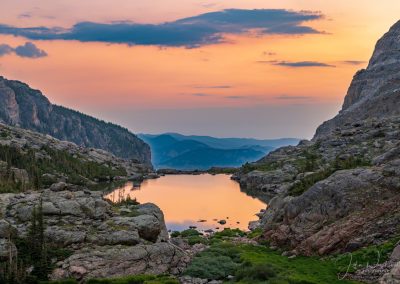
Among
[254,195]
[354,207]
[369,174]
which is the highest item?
[369,174]

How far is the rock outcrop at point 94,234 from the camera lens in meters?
44.0

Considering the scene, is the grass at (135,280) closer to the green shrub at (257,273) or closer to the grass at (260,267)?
the grass at (260,267)

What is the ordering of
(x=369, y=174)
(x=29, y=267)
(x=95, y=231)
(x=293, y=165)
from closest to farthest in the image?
(x=29, y=267) < (x=95, y=231) < (x=369, y=174) < (x=293, y=165)

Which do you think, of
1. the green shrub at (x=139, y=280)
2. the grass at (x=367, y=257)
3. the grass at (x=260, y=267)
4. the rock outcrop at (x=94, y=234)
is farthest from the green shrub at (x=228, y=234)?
the green shrub at (x=139, y=280)

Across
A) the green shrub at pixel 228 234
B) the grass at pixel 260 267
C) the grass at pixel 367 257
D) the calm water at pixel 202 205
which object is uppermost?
the grass at pixel 367 257

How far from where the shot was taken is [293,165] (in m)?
183

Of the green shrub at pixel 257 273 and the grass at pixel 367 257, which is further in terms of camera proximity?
the green shrub at pixel 257 273

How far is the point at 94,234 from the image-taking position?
49469 mm

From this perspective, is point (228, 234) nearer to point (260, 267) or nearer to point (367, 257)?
point (260, 267)

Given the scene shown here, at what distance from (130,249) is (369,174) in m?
29.2

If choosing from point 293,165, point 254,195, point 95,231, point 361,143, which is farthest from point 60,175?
point 95,231

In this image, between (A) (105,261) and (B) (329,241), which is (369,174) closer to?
(B) (329,241)

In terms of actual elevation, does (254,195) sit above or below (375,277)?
below

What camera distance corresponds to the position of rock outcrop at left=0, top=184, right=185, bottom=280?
44031 mm
